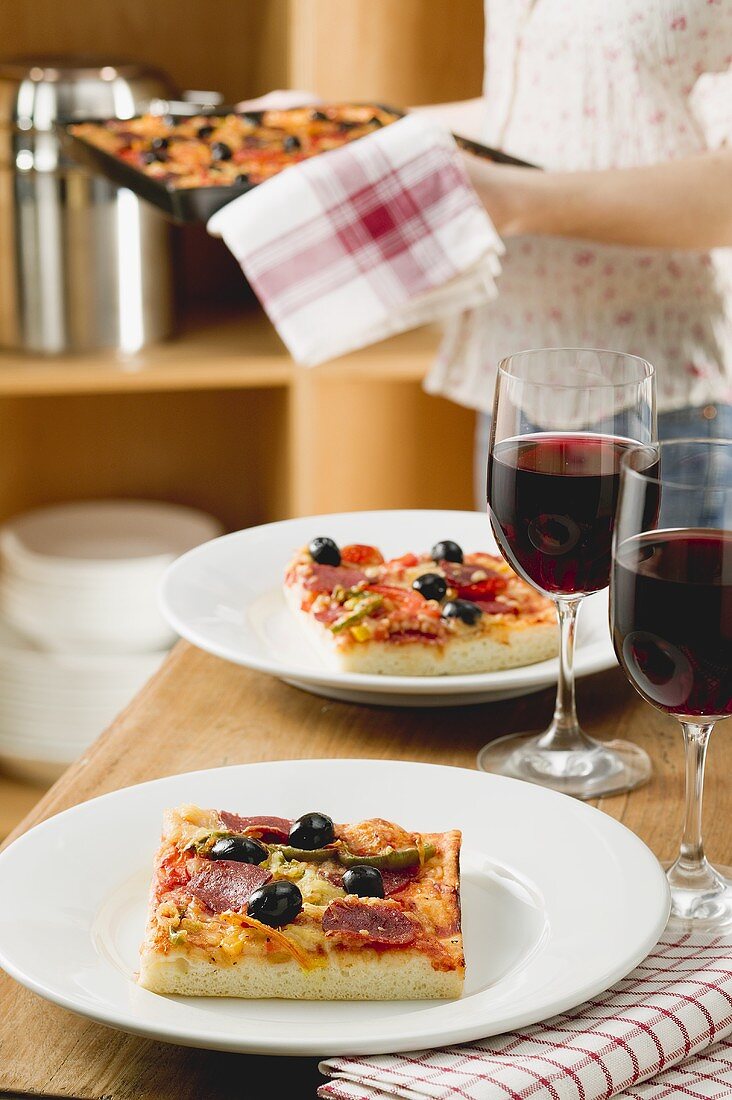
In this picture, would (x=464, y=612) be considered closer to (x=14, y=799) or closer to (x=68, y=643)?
(x=68, y=643)

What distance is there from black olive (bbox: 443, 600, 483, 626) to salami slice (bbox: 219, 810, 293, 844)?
12.3 inches

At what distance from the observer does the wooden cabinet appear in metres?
2.27

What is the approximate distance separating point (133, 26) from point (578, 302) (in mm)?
1100

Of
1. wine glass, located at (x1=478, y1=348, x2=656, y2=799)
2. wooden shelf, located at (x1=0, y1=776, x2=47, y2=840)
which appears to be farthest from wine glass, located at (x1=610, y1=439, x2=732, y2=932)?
wooden shelf, located at (x1=0, y1=776, x2=47, y2=840)

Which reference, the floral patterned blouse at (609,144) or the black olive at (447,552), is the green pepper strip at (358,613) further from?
the floral patterned blouse at (609,144)

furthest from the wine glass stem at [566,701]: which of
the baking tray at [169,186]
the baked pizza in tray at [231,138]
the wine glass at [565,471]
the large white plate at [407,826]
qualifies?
the baked pizza in tray at [231,138]

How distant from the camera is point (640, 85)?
5.57ft

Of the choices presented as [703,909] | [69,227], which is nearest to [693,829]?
[703,909]

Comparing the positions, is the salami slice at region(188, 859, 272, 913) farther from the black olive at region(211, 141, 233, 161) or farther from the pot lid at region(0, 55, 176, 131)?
the pot lid at region(0, 55, 176, 131)

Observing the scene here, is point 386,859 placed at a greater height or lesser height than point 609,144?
lesser

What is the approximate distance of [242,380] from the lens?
7.38ft

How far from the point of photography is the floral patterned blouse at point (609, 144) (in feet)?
5.48

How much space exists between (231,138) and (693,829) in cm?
140

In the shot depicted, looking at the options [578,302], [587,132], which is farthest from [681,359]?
[587,132]
